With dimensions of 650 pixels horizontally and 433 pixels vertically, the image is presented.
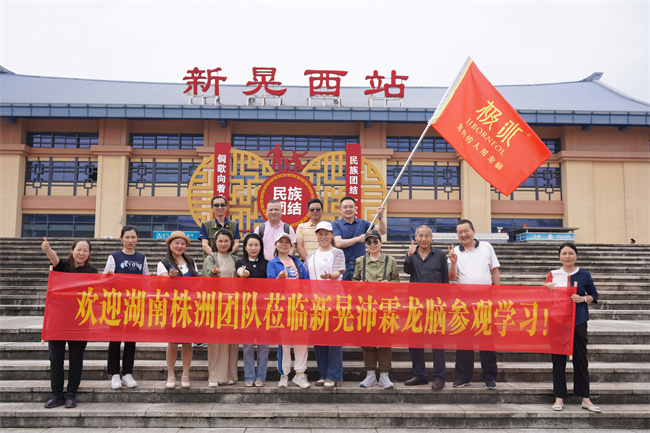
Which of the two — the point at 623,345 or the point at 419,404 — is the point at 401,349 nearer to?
the point at 419,404

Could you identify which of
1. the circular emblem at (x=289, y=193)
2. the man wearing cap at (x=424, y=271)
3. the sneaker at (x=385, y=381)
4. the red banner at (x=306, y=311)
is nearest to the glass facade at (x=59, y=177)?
the circular emblem at (x=289, y=193)

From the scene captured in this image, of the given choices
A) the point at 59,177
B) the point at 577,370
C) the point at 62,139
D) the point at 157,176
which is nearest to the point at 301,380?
the point at 577,370

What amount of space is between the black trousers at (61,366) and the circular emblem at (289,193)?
8407mm

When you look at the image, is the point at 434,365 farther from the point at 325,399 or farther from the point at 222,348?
the point at 222,348

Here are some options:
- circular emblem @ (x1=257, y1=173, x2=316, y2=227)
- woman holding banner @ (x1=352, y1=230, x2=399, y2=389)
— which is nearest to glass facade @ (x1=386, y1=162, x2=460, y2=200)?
circular emblem @ (x1=257, y1=173, x2=316, y2=227)

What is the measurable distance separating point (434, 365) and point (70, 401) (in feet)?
12.4

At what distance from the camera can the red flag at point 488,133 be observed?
5754 mm

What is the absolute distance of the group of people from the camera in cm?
479

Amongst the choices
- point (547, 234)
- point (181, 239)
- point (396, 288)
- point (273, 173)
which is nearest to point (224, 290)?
point (181, 239)

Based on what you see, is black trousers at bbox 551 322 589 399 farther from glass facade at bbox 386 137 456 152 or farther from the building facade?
glass facade at bbox 386 137 456 152

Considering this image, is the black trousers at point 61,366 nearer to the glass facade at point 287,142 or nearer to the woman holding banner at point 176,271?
the woman holding banner at point 176,271

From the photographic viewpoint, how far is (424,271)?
5.15m

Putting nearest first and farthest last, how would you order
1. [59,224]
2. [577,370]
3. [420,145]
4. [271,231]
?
[577,370] → [271,231] → [59,224] → [420,145]

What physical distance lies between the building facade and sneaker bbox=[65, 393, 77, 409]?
17043 mm
